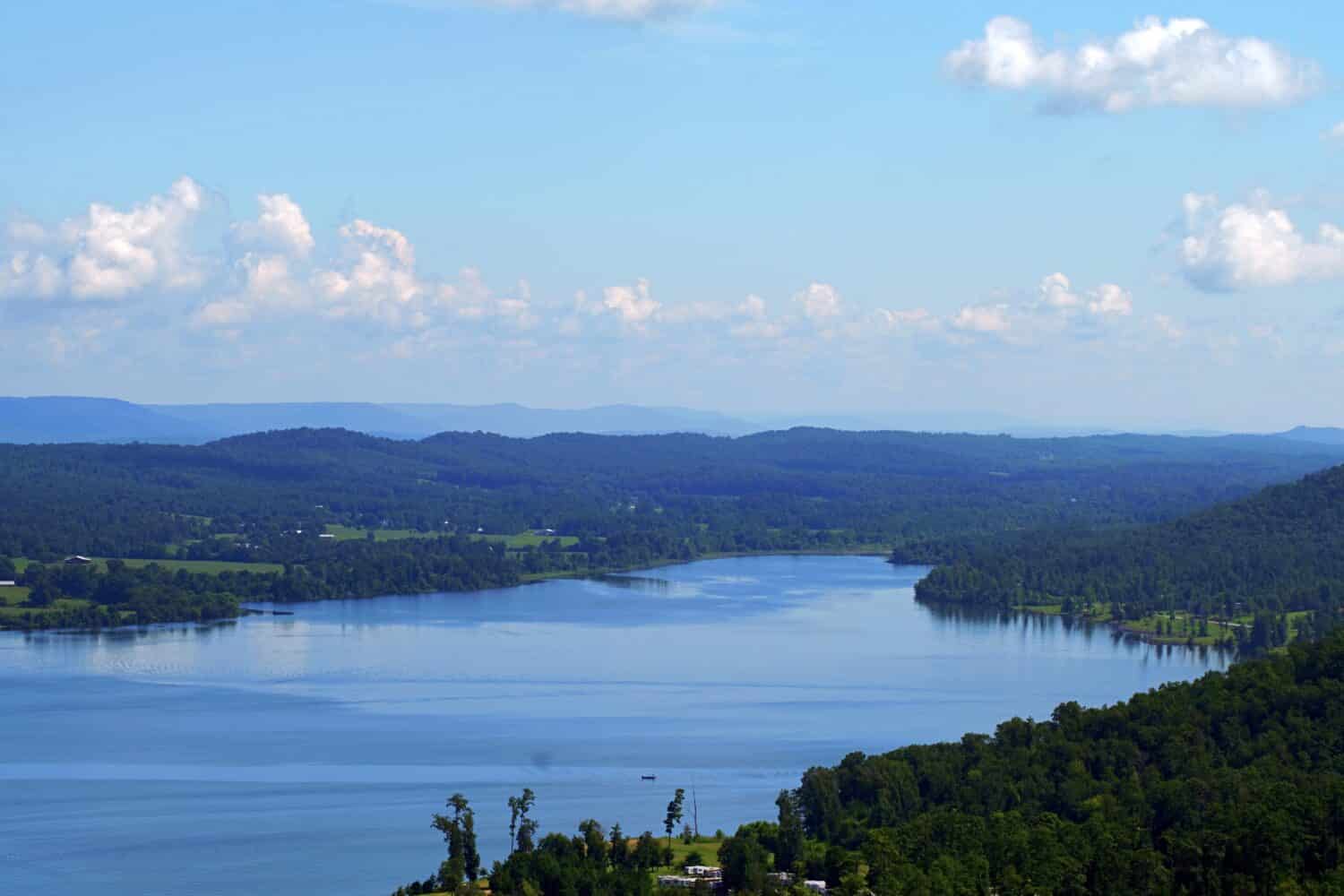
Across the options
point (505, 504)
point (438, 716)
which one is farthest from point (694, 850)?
point (505, 504)

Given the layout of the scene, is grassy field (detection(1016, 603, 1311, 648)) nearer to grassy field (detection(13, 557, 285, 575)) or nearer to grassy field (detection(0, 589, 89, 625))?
grassy field (detection(13, 557, 285, 575))

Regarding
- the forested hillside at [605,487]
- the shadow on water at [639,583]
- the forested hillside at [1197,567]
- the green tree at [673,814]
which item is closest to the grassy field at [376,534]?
the forested hillside at [605,487]

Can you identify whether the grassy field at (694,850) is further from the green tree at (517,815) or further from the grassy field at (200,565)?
the grassy field at (200,565)

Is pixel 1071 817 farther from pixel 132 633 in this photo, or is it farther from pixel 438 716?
pixel 132 633

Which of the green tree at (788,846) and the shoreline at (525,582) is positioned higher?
the shoreline at (525,582)

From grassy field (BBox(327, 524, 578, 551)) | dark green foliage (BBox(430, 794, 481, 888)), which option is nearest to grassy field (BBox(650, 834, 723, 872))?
dark green foliage (BBox(430, 794, 481, 888))

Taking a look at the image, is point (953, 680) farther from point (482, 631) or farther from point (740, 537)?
point (740, 537)
